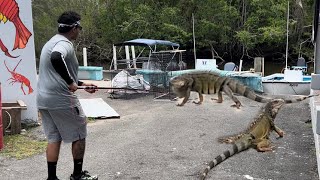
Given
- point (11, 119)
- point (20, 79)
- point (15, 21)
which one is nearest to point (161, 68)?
point (20, 79)

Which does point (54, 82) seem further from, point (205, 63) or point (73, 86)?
point (205, 63)

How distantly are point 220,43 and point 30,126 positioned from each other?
820 inches

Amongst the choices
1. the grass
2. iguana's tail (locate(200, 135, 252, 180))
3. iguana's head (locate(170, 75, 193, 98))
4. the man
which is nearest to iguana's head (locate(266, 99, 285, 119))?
iguana's tail (locate(200, 135, 252, 180))

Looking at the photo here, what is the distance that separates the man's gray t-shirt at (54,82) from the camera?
4.53 m

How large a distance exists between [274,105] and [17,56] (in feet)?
19.2

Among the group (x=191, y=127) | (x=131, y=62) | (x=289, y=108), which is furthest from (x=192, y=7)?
(x=191, y=127)

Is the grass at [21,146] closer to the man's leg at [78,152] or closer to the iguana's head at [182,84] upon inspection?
the man's leg at [78,152]

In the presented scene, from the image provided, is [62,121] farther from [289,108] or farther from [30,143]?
[289,108]

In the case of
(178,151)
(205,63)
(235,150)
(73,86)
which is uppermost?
(205,63)

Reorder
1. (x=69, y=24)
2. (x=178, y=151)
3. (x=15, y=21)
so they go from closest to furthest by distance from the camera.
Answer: (x=69, y=24) < (x=178, y=151) < (x=15, y=21)

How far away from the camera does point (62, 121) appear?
4.63m

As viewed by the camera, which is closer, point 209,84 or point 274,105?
point 209,84

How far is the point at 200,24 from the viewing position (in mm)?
26406

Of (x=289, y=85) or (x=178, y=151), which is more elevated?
(x=289, y=85)
